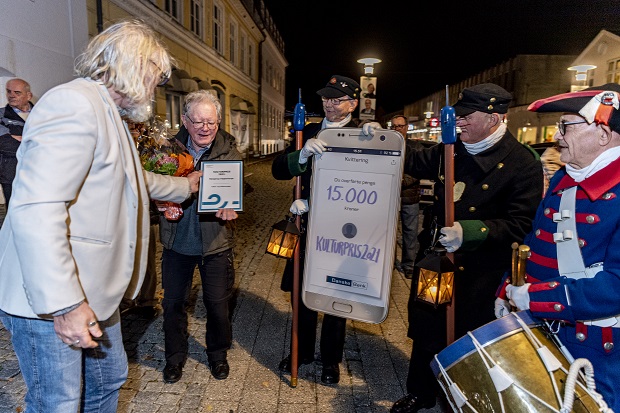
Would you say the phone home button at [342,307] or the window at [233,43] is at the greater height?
the window at [233,43]

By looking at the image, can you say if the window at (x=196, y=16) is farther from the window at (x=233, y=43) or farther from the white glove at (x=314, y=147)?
the white glove at (x=314, y=147)

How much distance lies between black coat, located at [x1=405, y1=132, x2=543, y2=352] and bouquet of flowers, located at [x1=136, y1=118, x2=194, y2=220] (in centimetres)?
173

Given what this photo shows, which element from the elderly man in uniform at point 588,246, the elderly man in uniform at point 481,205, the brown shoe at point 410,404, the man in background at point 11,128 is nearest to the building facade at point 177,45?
the man in background at point 11,128

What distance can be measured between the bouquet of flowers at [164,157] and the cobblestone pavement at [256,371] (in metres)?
1.31

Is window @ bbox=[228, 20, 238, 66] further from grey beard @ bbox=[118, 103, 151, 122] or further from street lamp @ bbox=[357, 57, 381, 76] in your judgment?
grey beard @ bbox=[118, 103, 151, 122]

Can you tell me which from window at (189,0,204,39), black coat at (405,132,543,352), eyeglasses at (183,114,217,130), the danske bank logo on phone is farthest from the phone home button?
window at (189,0,204,39)

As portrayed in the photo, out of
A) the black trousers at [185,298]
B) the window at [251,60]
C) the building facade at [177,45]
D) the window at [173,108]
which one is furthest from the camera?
the window at [251,60]

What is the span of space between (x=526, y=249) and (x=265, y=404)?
6.97 feet

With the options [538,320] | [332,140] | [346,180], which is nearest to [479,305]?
[538,320]

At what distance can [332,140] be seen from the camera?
9.75 feet

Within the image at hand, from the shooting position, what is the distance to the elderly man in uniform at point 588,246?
1664mm

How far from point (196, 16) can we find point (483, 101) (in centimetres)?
1751

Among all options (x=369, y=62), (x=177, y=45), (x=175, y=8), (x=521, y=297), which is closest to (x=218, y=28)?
(x=175, y=8)

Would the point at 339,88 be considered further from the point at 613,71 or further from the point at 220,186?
the point at 613,71
